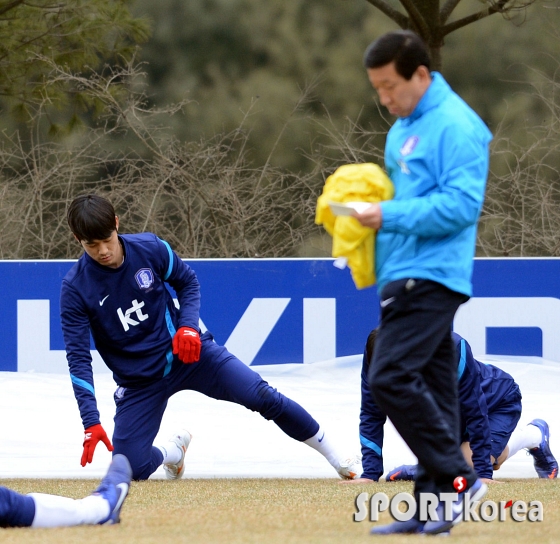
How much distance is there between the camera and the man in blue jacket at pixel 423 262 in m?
3.02

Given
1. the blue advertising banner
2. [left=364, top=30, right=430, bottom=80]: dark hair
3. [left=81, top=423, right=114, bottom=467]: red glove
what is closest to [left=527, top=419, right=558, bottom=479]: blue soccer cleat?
the blue advertising banner

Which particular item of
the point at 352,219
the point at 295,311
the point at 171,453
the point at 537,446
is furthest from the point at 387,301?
the point at 295,311

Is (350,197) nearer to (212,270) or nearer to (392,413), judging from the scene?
(392,413)

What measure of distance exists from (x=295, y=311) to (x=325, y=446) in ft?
7.42

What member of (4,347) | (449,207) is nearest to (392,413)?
(449,207)

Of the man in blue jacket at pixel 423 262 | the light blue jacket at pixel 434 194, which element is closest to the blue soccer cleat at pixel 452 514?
the man in blue jacket at pixel 423 262

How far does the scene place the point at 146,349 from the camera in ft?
17.1

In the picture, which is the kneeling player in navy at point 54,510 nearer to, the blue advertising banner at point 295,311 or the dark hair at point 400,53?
the dark hair at point 400,53

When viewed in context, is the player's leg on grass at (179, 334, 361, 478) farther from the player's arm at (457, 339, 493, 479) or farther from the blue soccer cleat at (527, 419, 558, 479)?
the blue soccer cleat at (527, 419, 558, 479)

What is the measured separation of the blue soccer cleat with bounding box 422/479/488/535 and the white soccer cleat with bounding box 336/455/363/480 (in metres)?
2.13

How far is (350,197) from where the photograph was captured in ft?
10.2

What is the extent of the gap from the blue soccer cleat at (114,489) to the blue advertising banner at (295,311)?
4.02 m

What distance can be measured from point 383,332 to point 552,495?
1.65 metres

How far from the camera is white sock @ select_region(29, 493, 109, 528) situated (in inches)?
126
